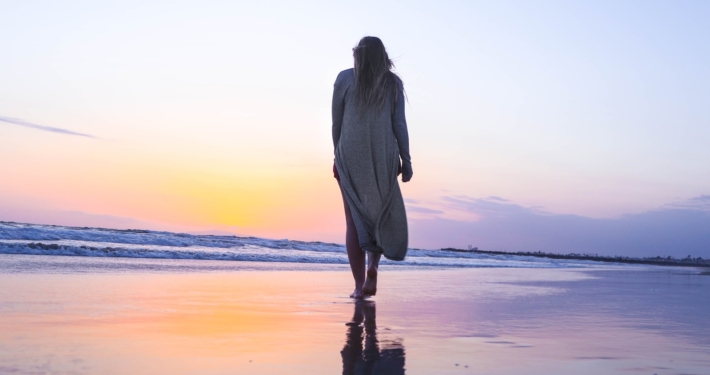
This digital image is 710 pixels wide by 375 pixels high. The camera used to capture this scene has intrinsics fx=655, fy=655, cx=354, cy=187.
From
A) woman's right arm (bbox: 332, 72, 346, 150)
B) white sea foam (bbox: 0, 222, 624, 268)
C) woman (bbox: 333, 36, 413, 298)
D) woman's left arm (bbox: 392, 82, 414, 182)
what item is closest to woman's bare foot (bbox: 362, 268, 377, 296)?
woman (bbox: 333, 36, 413, 298)

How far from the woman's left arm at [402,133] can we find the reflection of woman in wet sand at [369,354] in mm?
1532

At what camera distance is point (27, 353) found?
2117 millimetres

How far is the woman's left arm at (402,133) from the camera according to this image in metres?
4.39

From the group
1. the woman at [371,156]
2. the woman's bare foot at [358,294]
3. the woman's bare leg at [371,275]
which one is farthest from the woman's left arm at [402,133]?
the woman's bare foot at [358,294]

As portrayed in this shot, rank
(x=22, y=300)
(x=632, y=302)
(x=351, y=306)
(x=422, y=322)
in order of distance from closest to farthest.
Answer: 1. (x=422, y=322)
2. (x=22, y=300)
3. (x=351, y=306)
4. (x=632, y=302)

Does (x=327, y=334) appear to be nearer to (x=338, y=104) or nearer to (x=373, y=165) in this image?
(x=373, y=165)

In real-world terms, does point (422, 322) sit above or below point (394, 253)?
below

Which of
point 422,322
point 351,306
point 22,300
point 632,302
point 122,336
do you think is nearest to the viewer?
point 122,336

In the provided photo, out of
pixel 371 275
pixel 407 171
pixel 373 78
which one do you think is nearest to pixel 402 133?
pixel 407 171

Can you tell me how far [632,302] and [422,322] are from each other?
2.57 metres

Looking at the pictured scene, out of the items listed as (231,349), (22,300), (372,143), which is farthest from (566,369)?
(22,300)

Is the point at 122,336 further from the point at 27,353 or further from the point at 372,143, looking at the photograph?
the point at 372,143

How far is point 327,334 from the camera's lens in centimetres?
277

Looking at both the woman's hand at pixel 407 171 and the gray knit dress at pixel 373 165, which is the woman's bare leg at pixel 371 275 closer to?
the gray knit dress at pixel 373 165
